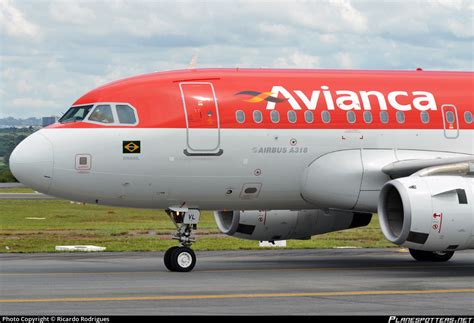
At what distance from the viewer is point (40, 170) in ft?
80.5

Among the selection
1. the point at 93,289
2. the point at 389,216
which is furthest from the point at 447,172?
the point at 93,289

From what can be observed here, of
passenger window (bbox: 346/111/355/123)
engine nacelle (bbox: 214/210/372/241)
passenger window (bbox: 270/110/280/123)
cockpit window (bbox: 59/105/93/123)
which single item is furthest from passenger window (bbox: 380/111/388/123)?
cockpit window (bbox: 59/105/93/123)

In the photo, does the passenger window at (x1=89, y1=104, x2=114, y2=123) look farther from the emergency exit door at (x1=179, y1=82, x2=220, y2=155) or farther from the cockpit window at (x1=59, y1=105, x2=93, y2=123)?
the emergency exit door at (x1=179, y1=82, x2=220, y2=155)

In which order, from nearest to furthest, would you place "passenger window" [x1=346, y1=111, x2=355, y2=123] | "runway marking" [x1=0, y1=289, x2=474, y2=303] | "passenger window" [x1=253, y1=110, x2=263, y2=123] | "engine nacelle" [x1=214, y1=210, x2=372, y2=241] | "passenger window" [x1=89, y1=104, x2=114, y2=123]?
"runway marking" [x1=0, y1=289, x2=474, y2=303], "passenger window" [x1=89, y1=104, x2=114, y2=123], "passenger window" [x1=253, y1=110, x2=263, y2=123], "passenger window" [x1=346, y1=111, x2=355, y2=123], "engine nacelle" [x1=214, y1=210, x2=372, y2=241]

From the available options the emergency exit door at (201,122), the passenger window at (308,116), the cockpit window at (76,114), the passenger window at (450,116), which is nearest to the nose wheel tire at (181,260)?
the emergency exit door at (201,122)

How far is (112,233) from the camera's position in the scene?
40.8 meters

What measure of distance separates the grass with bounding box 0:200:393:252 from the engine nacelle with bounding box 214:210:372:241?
5113mm

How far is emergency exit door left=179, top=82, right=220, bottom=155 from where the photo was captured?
2545 centimetres

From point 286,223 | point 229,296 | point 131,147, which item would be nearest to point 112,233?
point 286,223

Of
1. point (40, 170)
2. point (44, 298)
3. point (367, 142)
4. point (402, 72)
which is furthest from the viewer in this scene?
point (402, 72)

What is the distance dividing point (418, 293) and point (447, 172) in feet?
16.2

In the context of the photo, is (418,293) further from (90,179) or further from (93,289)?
(90,179)

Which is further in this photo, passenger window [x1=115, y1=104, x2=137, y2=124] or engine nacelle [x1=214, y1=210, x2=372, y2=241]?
engine nacelle [x1=214, y1=210, x2=372, y2=241]

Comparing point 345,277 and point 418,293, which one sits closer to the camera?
point 418,293
